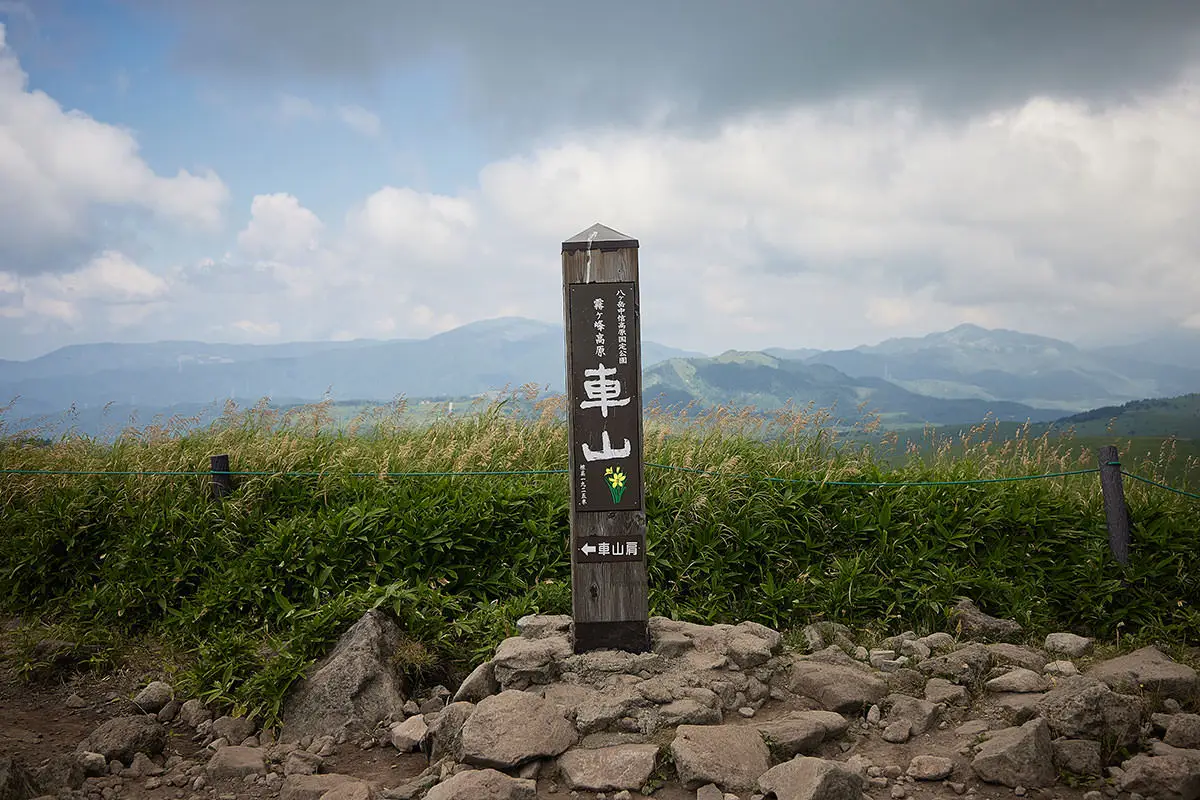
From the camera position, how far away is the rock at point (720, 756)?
425cm

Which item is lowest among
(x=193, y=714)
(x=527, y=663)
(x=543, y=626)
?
(x=193, y=714)

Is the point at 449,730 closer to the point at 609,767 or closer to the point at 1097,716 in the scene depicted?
the point at 609,767

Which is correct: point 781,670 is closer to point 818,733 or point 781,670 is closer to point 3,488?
point 818,733

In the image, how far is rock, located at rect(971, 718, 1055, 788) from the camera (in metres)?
4.25

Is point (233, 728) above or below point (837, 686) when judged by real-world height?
below

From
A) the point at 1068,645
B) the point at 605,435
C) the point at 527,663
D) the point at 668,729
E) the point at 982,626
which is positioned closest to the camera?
the point at 668,729

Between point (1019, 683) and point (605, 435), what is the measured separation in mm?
2928

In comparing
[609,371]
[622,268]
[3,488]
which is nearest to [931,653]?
[609,371]

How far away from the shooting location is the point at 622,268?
17.5 ft

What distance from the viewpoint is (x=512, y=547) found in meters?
→ 7.06

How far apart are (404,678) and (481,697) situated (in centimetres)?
74

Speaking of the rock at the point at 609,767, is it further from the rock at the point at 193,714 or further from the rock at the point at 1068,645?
the rock at the point at 1068,645

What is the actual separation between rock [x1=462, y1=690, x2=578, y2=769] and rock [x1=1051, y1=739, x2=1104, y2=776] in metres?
2.52

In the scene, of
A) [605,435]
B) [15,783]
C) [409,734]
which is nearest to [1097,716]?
[605,435]
